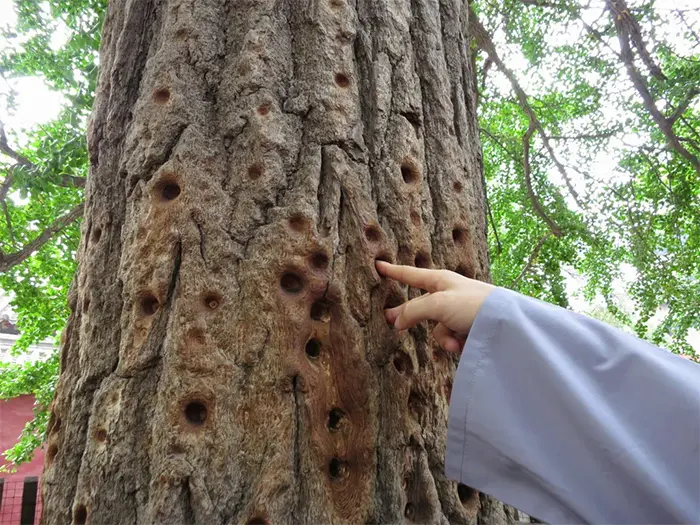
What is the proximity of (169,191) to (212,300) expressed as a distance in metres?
0.21

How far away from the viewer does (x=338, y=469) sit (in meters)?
0.81

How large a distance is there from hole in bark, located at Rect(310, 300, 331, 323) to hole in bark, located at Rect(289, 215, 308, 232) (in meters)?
0.12

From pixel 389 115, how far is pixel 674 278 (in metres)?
2.63

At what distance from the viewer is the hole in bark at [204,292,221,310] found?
815 millimetres

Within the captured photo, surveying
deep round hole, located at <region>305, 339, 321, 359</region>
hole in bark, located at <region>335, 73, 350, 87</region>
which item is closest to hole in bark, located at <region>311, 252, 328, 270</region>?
deep round hole, located at <region>305, 339, 321, 359</region>

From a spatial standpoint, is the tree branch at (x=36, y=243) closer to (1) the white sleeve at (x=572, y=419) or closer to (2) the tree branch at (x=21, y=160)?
(2) the tree branch at (x=21, y=160)

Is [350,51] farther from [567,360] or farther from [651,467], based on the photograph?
[651,467]

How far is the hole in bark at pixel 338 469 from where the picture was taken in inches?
31.6

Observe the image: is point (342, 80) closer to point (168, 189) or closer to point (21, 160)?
point (168, 189)

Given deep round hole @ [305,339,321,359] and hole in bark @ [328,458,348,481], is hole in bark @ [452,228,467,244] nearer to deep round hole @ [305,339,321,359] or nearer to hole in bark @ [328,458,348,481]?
deep round hole @ [305,339,321,359]

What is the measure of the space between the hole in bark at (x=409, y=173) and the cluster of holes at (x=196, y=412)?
0.52 m

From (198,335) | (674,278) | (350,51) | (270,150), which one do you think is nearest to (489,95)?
(674,278)

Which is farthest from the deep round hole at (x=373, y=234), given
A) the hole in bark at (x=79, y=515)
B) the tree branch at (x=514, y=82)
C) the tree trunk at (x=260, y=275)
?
the tree branch at (x=514, y=82)

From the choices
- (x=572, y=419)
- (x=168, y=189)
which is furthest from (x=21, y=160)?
(x=572, y=419)
